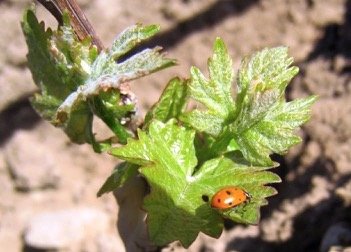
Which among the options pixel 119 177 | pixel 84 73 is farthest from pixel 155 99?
pixel 84 73

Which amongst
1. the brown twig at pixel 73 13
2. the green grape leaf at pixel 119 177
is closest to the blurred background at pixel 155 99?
the green grape leaf at pixel 119 177

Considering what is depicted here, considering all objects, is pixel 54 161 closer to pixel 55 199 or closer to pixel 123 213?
pixel 55 199

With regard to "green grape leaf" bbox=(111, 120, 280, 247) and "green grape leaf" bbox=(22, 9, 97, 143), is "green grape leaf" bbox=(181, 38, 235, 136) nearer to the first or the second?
"green grape leaf" bbox=(111, 120, 280, 247)

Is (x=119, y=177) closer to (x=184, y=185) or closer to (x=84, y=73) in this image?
(x=184, y=185)

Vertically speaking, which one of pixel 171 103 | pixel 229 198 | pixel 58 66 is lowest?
pixel 229 198

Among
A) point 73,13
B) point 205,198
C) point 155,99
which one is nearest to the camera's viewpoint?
point 73,13

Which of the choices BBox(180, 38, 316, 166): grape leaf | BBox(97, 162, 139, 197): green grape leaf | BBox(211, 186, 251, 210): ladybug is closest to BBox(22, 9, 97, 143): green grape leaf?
BBox(97, 162, 139, 197): green grape leaf

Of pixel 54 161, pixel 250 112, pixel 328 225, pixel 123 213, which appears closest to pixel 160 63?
pixel 250 112
